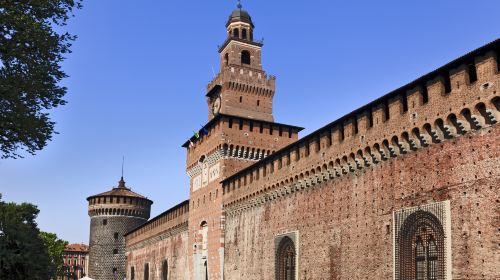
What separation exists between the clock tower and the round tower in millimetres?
20990

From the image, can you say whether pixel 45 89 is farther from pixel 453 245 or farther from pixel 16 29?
pixel 453 245

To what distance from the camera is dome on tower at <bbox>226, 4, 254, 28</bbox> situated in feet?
122

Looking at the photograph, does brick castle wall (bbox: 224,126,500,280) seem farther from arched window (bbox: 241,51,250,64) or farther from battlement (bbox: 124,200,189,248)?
battlement (bbox: 124,200,189,248)

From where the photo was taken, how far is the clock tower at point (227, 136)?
32.2 m

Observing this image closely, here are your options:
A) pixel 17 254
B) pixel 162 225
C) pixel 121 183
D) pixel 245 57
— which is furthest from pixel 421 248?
pixel 121 183

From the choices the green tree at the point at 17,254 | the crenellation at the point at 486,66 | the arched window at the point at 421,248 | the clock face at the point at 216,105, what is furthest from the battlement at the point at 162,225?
the crenellation at the point at 486,66

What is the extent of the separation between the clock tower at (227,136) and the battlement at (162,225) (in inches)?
116

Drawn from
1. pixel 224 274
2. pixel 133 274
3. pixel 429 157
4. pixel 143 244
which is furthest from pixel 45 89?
pixel 133 274

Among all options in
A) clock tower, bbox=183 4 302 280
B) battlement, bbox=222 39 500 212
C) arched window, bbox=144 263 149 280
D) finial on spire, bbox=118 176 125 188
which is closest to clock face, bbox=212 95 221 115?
clock tower, bbox=183 4 302 280

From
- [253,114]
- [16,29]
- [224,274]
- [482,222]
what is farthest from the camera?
[253,114]

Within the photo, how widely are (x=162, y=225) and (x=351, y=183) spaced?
28.7m

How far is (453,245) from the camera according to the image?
14.7 meters

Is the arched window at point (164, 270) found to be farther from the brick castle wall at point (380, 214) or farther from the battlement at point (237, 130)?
the brick castle wall at point (380, 214)

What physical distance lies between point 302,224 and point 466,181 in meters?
9.26
